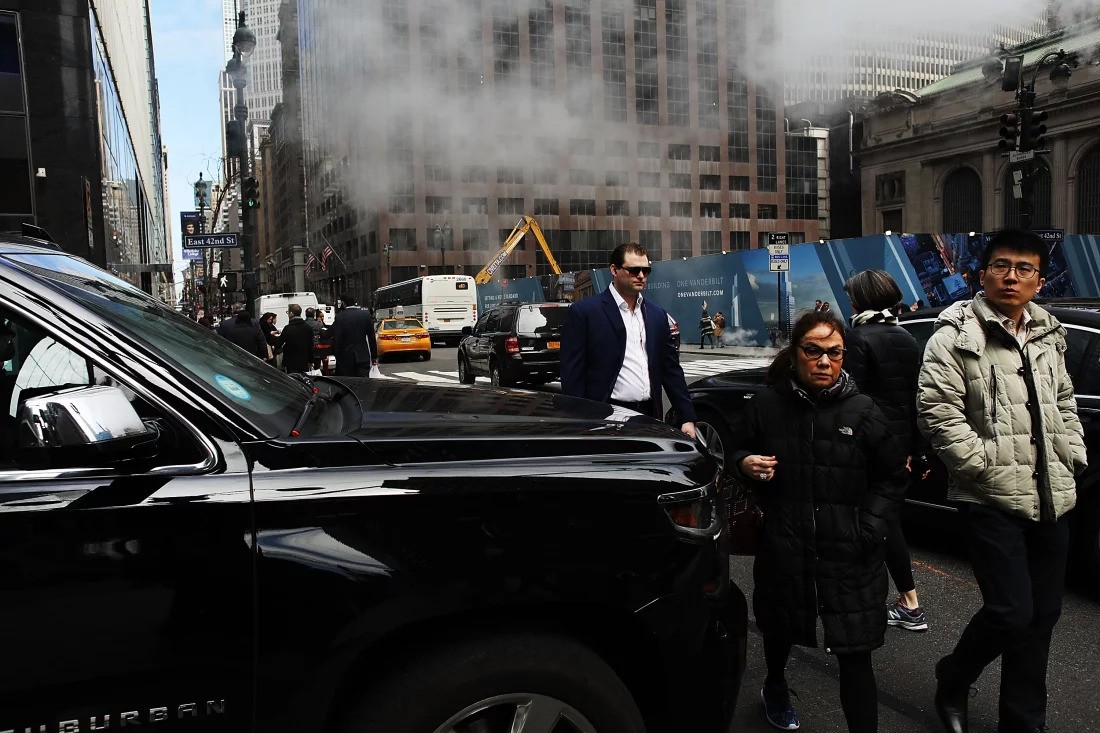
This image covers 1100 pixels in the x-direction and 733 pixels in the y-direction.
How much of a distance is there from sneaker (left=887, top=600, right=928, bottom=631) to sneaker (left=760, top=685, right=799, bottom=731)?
4.01 feet

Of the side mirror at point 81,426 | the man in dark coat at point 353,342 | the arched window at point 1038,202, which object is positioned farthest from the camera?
the arched window at point 1038,202

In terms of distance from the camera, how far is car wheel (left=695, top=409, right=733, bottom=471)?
6273 millimetres

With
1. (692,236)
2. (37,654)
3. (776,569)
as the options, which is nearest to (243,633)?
(37,654)

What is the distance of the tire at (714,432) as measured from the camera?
6273mm

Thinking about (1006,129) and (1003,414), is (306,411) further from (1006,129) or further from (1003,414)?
(1006,129)

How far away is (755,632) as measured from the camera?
3932 millimetres

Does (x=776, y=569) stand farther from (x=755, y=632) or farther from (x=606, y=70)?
(x=606, y=70)

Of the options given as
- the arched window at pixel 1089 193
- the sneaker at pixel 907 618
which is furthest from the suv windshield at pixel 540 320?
the arched window at pixel 1089 193

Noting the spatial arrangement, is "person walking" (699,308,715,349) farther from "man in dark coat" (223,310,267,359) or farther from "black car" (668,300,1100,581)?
"black car" (668,300,1100,581)

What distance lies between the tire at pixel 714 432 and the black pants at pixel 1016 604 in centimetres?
335

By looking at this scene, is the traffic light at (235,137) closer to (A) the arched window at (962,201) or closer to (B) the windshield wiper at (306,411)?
(B) the windshield wiper at (306,411)

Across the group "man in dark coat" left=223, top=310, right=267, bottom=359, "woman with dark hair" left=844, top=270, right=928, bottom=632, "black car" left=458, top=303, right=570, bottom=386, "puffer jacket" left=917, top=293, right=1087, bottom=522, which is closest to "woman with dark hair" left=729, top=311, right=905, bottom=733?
"puffer jacket" left=917, top=293, right=1087, bottom=522

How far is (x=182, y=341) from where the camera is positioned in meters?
2.20

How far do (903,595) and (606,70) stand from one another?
239 feet
